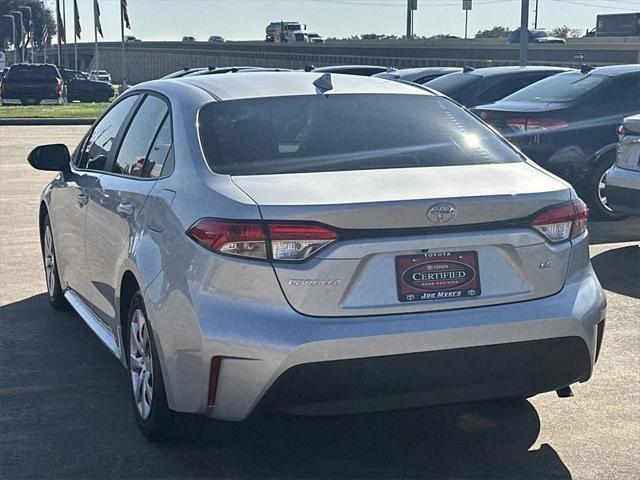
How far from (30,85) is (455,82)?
2841 cm

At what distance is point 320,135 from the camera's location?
462 centimetres

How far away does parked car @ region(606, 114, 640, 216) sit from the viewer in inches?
341

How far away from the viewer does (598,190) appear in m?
10.8

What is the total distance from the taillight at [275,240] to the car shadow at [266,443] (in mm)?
654

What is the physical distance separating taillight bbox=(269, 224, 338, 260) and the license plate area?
29cm

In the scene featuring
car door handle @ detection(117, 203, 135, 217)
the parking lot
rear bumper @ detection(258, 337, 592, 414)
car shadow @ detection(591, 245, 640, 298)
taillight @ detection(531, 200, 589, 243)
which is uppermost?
taillight @ detection(531, 200, 589, 243)

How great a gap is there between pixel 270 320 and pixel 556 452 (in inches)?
58.1

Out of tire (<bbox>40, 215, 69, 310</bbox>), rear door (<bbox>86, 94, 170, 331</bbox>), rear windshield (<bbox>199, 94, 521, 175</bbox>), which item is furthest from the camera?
tire (<bbox>40, 215, 69, 310</bbox>)

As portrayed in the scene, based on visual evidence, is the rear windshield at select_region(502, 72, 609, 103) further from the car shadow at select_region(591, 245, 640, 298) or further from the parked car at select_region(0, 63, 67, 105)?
the parked car at select_region(0, 63, 67, 105)

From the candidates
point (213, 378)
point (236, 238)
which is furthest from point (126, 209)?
point (213, 378)

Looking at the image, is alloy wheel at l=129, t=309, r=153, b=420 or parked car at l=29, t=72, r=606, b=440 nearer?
parked car at l=29, t=72, r=606, b=440

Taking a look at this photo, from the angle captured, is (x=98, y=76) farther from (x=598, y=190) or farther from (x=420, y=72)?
(x=598, y=190)

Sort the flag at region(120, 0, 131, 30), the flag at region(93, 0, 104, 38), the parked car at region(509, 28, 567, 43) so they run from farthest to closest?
the parked car at region(509, 28, 567, 43)
the flag at region(93, 0, 104, 38)
the flag at region(120, 0, 131, 30)

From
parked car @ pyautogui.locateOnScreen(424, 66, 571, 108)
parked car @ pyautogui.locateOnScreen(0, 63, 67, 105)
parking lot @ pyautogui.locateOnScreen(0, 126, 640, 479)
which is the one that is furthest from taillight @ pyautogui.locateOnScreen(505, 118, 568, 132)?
parked car @ pyautogui.locateOnScreen(0, 63, 67, 105)
